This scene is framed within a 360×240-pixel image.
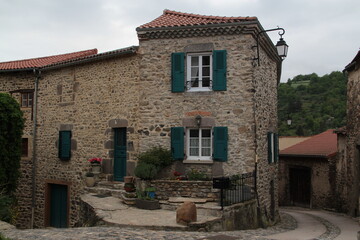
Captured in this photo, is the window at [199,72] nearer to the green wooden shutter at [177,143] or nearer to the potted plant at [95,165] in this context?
the green wooden shutter at [177,143]

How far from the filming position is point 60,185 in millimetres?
15539

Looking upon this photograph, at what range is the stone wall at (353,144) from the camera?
15.3m

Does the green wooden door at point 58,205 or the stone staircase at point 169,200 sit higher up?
the stone staircase at point 169,200

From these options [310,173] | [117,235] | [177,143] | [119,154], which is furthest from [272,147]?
[117,235]

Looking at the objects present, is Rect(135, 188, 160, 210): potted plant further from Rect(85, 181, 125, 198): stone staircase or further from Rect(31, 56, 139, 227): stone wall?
Rect(31, 56, 139, 227): stone wall

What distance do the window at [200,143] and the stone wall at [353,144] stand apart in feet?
20.8

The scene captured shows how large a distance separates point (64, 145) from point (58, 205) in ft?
8.27

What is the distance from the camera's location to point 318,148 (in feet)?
66.2

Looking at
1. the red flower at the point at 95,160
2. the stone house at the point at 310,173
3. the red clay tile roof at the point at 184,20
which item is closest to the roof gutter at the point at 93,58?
the red clay tile roof at the point at 184,20

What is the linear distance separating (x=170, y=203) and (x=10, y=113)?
6939mm

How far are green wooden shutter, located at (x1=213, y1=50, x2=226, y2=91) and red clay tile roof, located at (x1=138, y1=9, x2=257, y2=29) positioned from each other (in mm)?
1035

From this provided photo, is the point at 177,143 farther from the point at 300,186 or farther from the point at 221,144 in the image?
the point at 300,186

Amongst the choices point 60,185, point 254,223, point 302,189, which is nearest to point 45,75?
point 60,185

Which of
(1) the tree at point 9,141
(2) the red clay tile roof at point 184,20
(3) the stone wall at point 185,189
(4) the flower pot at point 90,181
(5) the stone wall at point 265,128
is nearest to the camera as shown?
(3) the stone wall at point 185,189
